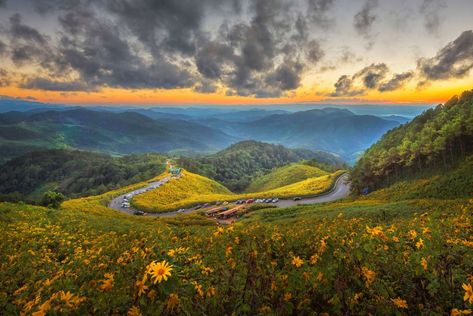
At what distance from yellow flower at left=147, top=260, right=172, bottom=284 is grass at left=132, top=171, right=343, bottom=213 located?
86367mm

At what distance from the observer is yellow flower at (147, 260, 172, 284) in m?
3.08

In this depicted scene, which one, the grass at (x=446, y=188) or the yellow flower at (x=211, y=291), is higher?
the yellow flower at (x=211, y=291)

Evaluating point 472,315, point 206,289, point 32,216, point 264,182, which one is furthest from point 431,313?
point 264,182

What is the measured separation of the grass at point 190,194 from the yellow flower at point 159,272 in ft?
283

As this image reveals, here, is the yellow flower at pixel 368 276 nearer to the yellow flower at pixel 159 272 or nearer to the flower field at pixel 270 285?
the flower field at pixel 270 285

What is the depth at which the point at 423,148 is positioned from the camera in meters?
63.5

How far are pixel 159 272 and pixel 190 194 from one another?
114266mm

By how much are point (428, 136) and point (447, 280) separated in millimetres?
73765

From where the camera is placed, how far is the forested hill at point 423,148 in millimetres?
60562

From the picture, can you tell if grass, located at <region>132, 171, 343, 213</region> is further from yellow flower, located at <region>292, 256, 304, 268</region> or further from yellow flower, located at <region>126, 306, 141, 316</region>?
yellow flower, located at <region>126, 306, 141, 316</region>

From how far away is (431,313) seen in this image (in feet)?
12.3

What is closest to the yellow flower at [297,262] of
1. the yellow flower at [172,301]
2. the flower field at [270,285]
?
the flower field at [270,285]

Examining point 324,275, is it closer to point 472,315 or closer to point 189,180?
point 472,315

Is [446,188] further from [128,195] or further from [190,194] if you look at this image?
[128,195]
